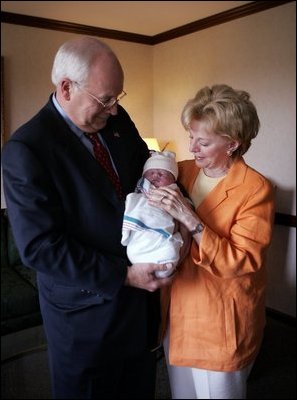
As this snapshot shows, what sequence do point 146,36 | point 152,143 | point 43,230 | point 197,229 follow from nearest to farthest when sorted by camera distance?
point 43,230
point 197,229
point 152,143
point 146,36

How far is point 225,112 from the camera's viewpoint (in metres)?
0.71

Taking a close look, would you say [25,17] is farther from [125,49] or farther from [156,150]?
[156,150]

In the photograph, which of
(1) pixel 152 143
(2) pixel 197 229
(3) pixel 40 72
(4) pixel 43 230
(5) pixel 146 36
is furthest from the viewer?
(3) pixel 40 72

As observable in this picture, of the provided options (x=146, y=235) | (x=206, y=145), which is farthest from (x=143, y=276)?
(x=206, y=145)

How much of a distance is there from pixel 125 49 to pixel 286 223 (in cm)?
110

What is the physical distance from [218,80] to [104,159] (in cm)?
74

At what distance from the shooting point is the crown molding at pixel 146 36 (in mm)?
935

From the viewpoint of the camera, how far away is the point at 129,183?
69cm

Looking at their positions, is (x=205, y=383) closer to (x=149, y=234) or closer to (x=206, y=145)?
(x=149, y=234)

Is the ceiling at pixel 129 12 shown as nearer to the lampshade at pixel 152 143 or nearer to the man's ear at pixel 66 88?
the lampshade at pixel 152 143

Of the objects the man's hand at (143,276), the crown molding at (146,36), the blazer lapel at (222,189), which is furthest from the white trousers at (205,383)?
the crown molding at (146,36)

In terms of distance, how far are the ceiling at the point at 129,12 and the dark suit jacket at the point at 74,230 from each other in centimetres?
52

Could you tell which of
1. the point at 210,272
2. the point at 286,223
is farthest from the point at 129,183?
the point at 286,223

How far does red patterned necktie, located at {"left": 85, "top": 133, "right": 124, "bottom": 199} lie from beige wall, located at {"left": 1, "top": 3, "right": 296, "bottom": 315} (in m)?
0.13
